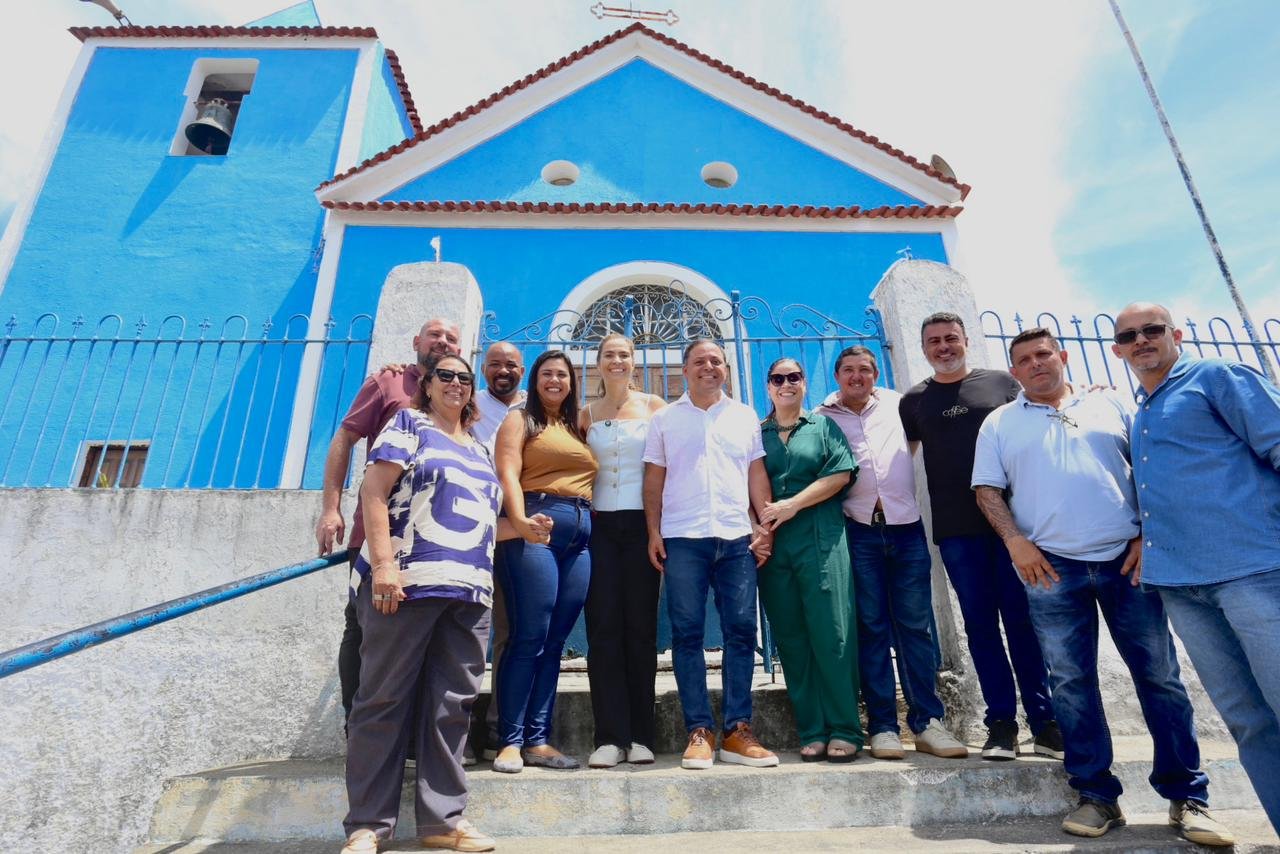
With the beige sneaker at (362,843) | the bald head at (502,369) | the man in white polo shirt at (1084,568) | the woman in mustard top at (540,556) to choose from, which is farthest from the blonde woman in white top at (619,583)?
the man in white polo shirt at (1084,568)

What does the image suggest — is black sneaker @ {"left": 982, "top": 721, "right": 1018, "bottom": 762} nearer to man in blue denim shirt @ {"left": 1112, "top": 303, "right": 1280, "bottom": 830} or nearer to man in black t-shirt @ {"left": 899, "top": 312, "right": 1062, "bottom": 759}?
man in black t-shirt @ {"left": 899, "top": 312, "right": 1062, "bottom": 759}

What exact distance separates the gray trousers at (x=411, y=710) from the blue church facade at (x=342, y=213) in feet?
15.0

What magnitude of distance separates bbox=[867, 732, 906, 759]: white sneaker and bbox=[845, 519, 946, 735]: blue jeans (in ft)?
0.17

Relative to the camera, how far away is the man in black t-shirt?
2957mm

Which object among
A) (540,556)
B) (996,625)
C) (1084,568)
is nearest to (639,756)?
(540,556)

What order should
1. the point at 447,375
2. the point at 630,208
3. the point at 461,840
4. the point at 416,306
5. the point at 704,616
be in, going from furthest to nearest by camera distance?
the point at 630,208, the point at 416,306, the point at 704,616, the point at 447,375, the point at 461,840

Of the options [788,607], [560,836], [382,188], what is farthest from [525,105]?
[560,836]

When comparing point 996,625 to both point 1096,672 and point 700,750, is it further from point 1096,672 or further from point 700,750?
point 700,750

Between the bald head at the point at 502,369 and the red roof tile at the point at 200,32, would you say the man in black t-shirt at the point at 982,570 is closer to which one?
the bald head at the point at 502,369

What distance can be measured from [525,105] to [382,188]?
2.24 meters

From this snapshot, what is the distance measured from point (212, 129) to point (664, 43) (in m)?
6.18

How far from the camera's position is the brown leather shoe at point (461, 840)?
7.57ft

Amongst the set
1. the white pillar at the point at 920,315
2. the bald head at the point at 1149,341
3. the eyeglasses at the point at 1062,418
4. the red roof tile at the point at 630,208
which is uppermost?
the red roof tile at the point at 630,208

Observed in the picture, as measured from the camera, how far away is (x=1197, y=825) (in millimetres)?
2312
